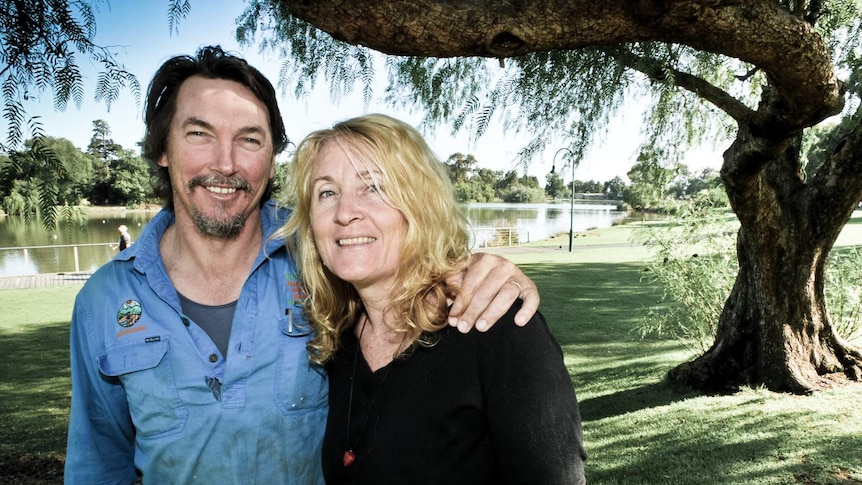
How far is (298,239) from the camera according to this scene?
228cm

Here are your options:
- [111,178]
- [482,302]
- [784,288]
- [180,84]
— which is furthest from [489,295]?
[784,288]

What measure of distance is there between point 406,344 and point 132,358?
1.12m

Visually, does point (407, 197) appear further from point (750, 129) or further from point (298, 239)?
point (750, 129)

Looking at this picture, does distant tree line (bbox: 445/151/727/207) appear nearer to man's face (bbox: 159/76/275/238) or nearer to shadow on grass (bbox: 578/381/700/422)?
man's face (bbox: 159/76/275/238)

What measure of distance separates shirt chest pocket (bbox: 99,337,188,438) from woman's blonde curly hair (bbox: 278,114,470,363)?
22.6 inches

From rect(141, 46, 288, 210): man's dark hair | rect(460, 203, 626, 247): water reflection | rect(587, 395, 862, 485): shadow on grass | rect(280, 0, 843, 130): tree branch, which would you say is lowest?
rect(460, 203, 626, 247): water reflection

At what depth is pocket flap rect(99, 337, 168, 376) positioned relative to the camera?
2086 millimetres

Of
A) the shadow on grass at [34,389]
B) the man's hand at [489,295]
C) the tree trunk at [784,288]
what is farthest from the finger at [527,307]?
the shadow on grass at [34,389]

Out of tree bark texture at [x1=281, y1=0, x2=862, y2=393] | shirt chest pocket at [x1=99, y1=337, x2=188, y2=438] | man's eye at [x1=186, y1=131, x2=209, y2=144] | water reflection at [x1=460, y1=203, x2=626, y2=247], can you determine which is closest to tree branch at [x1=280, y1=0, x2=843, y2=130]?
tree bark texture at [x1=281, y1=0, x2=862, y2=393]

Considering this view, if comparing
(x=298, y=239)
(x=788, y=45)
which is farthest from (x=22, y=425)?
(x=788, y=45)

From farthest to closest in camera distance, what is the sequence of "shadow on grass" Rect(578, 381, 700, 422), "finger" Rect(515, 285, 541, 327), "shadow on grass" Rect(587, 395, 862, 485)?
"shadow on grass" Rect(578, 381, 700, 422) → "shadow on grass" Rect(587, 395, 862, 485) → "finger" Rect(515, 285, 541, 327)

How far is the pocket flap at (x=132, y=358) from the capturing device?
2086 mm

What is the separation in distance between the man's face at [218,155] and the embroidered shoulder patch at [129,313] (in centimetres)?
40

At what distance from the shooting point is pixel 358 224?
1810mm
